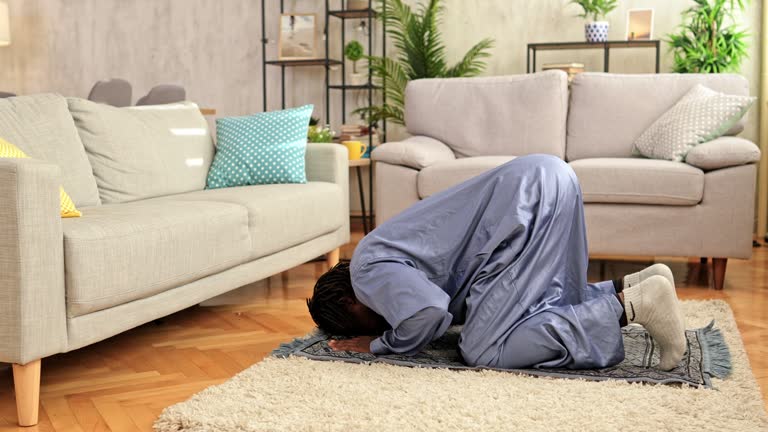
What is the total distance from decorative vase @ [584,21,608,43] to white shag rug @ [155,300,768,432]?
321 cm

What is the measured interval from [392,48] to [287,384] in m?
3.97

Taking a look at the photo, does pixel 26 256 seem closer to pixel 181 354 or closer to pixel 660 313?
pixel 181 354

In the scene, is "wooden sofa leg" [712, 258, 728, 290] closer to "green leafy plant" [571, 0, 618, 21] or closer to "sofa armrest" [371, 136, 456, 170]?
"sofa armrest" [371, 136, 456, 170]

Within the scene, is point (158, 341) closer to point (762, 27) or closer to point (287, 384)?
point (287, 384)

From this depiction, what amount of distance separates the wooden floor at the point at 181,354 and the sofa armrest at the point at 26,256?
0.20 m

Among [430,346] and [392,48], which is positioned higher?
[392,48]

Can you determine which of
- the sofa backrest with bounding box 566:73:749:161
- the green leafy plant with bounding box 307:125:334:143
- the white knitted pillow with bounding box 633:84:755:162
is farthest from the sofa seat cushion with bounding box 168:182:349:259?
the white knitted pillow with bounding box 633:84:755:162

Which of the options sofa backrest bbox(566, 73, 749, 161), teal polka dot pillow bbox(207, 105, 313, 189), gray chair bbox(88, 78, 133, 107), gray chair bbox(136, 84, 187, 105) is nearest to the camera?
teal polka dot pillow bbox(207, 105, 313, 189)

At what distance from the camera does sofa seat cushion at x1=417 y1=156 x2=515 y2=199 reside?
3.65m

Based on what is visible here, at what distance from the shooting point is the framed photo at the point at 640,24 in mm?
5062

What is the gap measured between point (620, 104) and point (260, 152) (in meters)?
1.78

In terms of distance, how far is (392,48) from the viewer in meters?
5.68

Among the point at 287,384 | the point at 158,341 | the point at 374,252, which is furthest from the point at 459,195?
the point at 158,341

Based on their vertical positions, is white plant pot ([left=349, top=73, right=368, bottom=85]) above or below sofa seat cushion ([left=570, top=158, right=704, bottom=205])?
above
